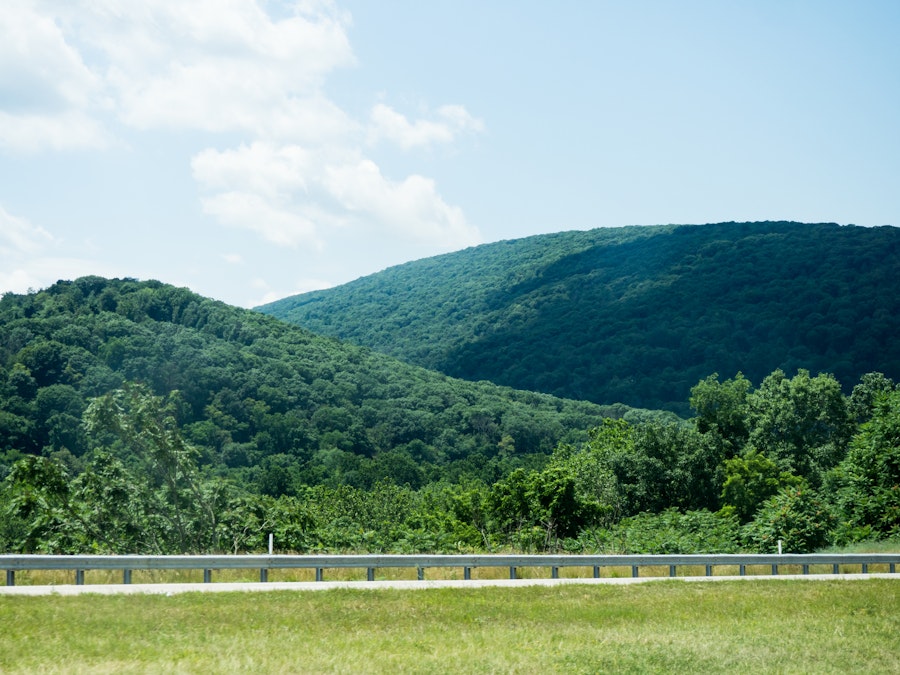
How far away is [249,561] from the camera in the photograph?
58.2 ft

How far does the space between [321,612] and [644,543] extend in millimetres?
16023

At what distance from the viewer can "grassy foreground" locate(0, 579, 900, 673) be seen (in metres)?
10.4

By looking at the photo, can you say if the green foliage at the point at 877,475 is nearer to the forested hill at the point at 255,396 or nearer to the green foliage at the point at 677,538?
the green foliage at the point at 677,538

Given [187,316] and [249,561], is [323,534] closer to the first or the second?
[249,561]

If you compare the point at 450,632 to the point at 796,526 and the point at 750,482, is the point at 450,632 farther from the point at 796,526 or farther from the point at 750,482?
the point at 750,482

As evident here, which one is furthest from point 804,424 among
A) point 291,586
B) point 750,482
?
point 291,586

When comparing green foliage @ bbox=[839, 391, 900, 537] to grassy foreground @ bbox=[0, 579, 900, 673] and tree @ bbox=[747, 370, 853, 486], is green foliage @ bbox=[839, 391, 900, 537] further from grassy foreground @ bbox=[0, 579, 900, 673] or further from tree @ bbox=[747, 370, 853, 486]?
tree @ bbox=[747, 370, 853, 486]

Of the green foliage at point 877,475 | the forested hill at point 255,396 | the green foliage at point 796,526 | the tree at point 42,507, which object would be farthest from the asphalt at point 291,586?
the forested hill at point 255,396

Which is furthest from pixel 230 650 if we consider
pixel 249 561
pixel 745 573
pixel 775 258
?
pixel 775 258

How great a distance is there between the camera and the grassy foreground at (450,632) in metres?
10.4

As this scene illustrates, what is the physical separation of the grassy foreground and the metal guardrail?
2.20 m

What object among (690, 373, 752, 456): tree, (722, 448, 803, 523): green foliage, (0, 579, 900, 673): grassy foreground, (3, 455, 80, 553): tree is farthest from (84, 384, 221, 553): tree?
(690, 373, 752, 456): tree

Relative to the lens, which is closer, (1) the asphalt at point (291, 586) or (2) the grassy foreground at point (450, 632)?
(2) the grassy foreground at point (450, 632)

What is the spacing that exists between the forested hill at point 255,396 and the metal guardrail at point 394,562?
5993cm
